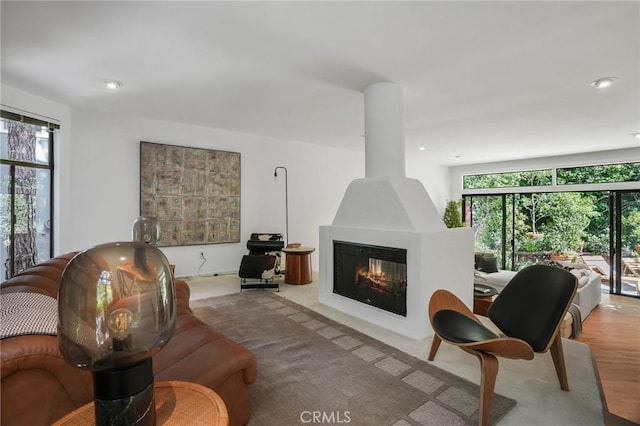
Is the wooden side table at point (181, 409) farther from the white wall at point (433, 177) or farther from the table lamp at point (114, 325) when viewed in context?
the white wall at point (433, 177)

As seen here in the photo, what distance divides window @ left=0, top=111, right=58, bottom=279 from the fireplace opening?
3564 mm

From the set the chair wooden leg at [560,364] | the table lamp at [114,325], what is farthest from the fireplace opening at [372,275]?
the table lamp at [114,325]

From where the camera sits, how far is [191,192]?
4.94m

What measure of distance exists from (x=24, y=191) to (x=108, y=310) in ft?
12.8

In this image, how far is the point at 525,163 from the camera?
295 inches

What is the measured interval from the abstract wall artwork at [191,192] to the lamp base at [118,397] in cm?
420

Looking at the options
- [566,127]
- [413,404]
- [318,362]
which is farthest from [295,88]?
[566,127]

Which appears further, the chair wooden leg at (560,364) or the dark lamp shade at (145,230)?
the dark lamp shade at (145,230)

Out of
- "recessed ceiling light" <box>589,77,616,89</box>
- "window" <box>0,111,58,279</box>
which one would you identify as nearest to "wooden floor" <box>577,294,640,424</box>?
"recessed ceiling light" <box>589,77,616,89</box>

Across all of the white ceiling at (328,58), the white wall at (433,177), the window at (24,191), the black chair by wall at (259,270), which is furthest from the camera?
the white wall at (433,177)

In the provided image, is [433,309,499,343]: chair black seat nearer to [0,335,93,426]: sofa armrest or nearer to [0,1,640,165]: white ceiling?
[0,335,93,426]: sofa armrest

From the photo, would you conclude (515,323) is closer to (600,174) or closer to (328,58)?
(328,58)

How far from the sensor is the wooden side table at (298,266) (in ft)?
15.5

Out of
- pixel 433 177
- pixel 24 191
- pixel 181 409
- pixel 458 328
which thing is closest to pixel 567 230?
pixel 433 177
